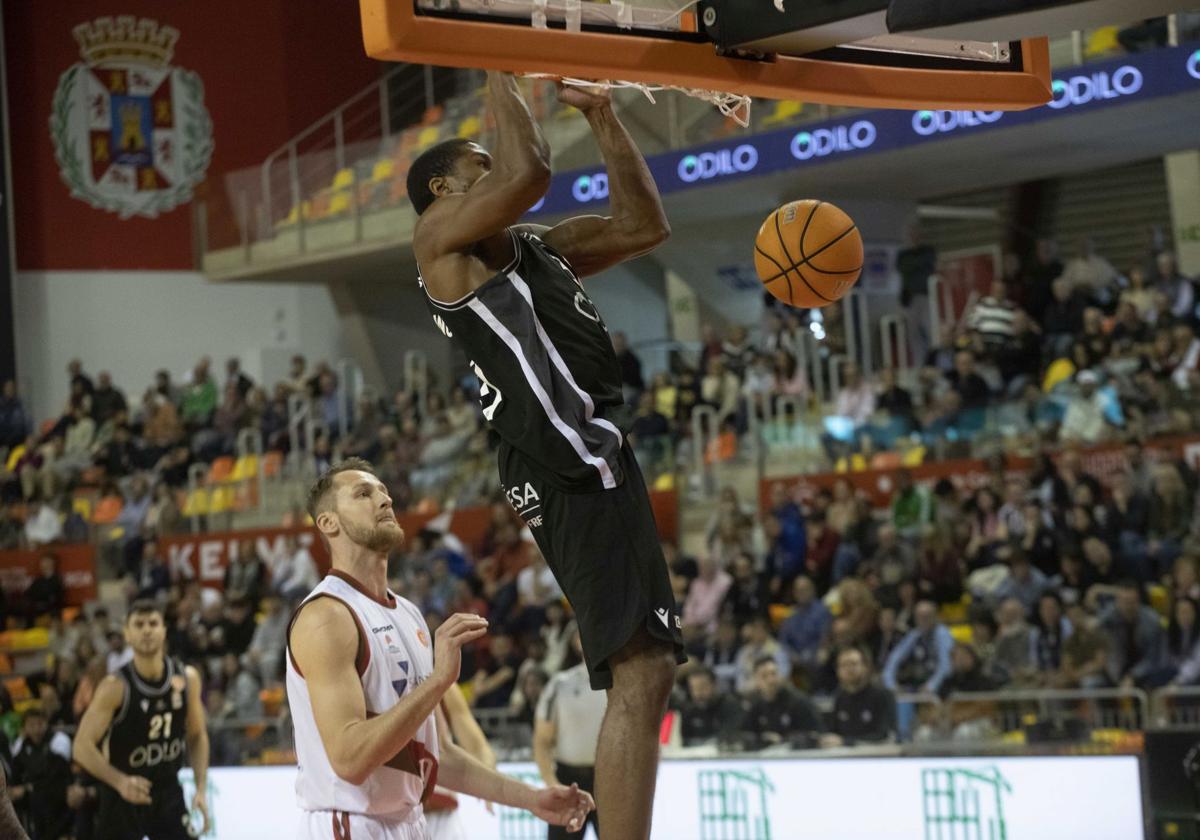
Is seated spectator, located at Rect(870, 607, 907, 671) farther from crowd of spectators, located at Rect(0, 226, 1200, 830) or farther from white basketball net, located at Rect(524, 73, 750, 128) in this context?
white basketball net, located at Rect(524, 73, 750, 128)

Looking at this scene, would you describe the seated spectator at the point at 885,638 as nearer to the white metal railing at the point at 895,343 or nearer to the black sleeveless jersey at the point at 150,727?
the white metal railing at the point at 895,343

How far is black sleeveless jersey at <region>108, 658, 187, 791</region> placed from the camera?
27.3ft

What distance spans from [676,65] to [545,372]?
0.84m

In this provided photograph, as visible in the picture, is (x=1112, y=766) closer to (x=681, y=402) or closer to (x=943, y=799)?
(x=943, y=799)

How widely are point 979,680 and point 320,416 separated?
11.5m

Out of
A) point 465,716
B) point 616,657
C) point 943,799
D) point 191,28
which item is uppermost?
point 191,28

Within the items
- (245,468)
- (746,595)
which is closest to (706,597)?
(746,595)

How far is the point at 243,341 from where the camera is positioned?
2547 centimetres

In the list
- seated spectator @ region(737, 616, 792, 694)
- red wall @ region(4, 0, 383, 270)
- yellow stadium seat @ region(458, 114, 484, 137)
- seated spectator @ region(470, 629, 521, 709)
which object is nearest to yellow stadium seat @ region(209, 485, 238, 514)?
yellow stadium seat @ region(458, 114, 484, 137)

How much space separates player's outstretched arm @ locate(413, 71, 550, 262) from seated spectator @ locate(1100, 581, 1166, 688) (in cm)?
786

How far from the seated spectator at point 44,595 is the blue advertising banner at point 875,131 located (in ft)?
23.5

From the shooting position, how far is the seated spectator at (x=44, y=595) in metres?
19.1

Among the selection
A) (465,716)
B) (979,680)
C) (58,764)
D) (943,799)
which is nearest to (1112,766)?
(943,799)

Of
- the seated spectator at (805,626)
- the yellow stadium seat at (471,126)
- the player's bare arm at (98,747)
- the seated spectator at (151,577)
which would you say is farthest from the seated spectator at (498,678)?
the yellow stadium seat at (471,126)
